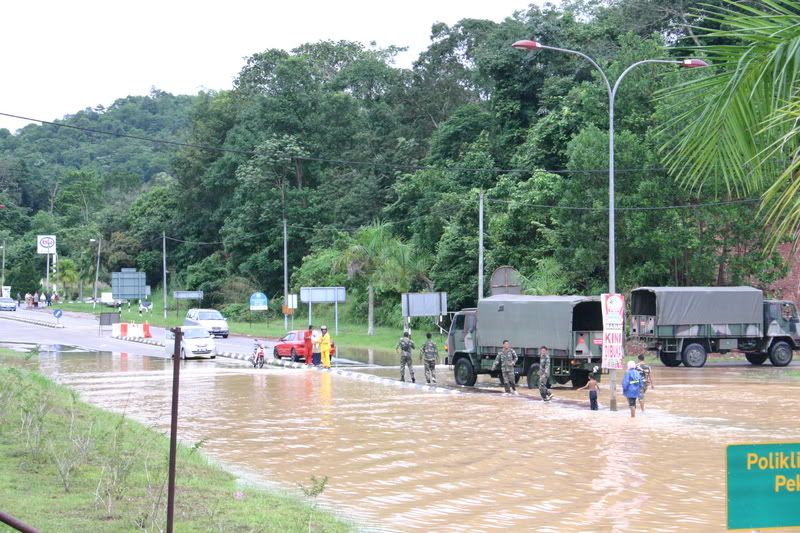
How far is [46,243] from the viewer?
102688 mm

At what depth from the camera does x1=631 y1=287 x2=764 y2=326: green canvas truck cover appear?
3550 cm

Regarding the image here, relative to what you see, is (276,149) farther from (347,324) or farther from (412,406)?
(412,406)

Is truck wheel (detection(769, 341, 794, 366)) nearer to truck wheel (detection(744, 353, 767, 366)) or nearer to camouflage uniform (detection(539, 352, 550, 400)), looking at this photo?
truck wheel (detection(744, 353, 767, 366))

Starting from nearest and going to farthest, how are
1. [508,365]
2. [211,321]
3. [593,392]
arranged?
[593,392] → [508,365] → [211,321]

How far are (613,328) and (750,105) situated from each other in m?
18.5

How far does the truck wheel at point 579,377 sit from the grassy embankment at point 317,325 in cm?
1997

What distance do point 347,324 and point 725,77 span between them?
63.0 m

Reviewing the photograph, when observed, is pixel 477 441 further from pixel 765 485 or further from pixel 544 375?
pixel 765 485

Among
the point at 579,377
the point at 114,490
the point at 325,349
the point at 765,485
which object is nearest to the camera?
the point at 765,485

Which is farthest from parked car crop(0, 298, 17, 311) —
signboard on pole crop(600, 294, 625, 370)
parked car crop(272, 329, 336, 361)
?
signboard on pole crop(600, 294, 625, 370)

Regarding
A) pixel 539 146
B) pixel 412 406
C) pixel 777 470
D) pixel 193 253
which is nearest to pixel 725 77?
pixel 777 470

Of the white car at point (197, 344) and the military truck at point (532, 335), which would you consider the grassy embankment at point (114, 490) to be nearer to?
the military truck at point (532, 335)

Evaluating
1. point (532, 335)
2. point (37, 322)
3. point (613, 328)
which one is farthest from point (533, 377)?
point (37, 322)

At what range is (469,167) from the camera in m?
57.8
